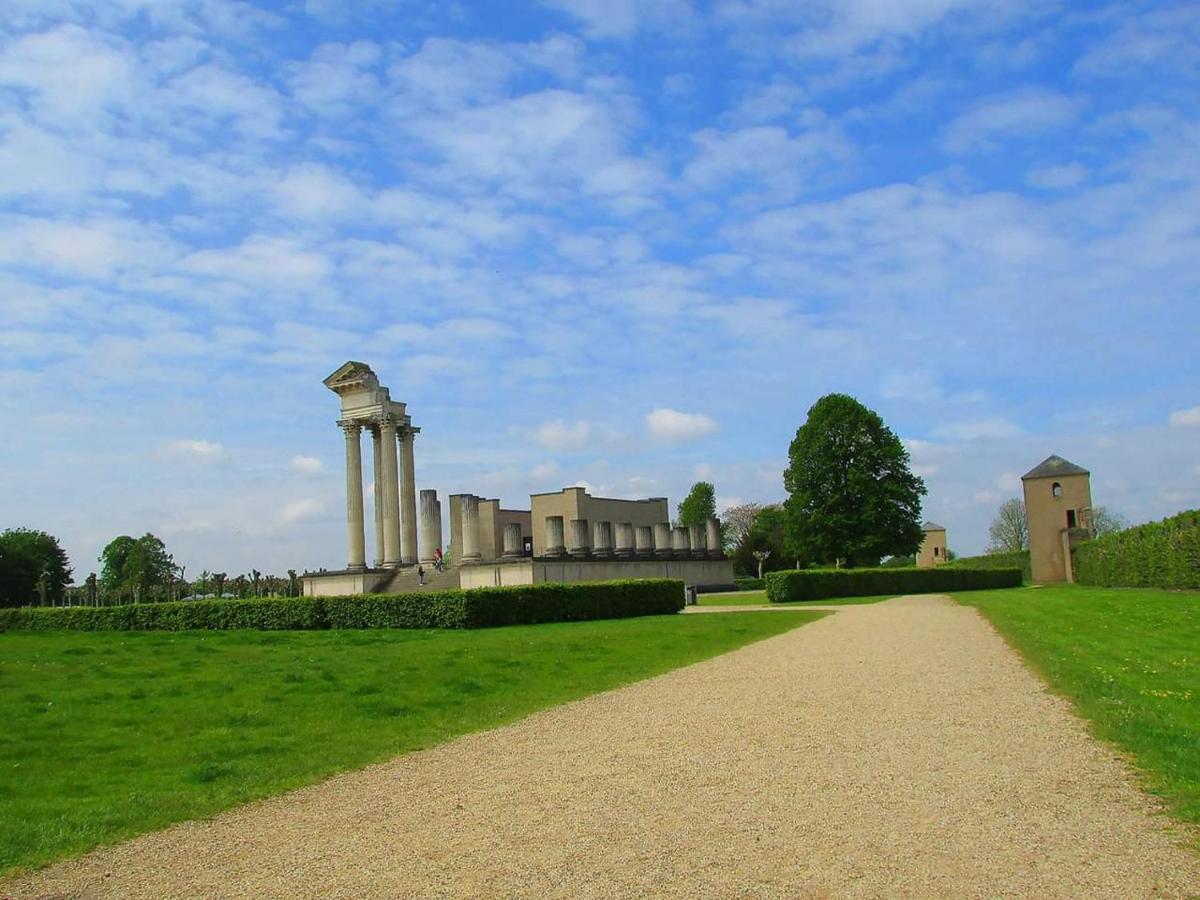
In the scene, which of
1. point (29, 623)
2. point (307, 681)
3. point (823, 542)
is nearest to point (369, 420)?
point (29, 623)

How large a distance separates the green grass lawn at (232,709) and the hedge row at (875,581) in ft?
73.8

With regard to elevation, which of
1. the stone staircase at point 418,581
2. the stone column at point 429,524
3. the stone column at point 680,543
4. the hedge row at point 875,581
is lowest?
the hedge row at point 875,581

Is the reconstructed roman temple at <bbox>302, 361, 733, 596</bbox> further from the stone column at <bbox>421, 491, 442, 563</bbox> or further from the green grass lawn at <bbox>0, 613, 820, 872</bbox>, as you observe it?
the green grass lawn at <bbox>0, 613, 820, 872</bbox>

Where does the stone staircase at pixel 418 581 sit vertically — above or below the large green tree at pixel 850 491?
below

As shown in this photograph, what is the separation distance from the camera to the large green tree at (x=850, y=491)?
65812mm

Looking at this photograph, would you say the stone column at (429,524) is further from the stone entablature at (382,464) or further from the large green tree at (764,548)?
the large green tree at (764,548)

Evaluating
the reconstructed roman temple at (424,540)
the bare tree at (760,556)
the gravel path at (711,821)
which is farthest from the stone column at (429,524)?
the gravel path at (711,821)

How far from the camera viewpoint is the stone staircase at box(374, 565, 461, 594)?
47312 millimetres

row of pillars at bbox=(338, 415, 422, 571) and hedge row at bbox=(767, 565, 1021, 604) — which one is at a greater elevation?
row of pillars at bbox=(338, 415, 422, 571)

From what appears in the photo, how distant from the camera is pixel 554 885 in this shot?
5949mm

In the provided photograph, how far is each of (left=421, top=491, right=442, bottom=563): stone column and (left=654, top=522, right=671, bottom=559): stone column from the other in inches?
476

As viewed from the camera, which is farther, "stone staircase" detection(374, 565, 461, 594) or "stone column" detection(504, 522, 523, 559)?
"stone column" detection(504, 522, 523, 559)

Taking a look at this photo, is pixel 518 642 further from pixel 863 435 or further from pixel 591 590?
pixel 863 435

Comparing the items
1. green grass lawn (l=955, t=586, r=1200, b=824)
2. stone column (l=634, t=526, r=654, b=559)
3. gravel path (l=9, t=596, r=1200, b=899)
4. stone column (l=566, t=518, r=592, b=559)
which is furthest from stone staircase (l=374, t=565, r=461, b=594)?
gravel path (l=9, t=596, r=1200, b=899)
